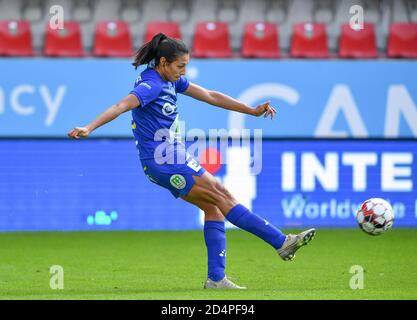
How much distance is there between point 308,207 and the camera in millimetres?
14469

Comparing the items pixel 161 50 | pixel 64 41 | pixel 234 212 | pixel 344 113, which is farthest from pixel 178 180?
pixel 64 41

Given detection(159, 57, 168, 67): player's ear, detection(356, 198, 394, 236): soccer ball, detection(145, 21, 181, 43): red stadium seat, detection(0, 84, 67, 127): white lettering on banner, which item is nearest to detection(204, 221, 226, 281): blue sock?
detection(159, 57, 168, 67): player's ear

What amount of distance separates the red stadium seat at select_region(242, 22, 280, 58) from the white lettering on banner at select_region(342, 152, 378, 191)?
2.45 m

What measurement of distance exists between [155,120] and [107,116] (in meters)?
0.58

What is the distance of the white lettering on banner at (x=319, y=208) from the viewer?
1446 cm

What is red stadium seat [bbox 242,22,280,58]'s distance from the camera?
646 inches

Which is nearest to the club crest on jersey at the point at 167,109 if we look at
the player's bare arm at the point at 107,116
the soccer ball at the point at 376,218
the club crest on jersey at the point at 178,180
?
the player's bare arm at the point at 107,116

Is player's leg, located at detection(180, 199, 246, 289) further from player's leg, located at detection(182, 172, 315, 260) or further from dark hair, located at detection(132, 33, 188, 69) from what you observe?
dark hair, located at detection(132, 33, 188, 69)

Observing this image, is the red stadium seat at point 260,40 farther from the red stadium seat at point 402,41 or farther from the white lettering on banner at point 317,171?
the white lettering on banner at point 317,171

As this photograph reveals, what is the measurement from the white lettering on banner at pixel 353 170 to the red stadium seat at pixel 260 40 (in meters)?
2.39

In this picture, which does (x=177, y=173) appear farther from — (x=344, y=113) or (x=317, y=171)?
(x=344, y=113)

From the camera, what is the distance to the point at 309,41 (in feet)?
54.3
